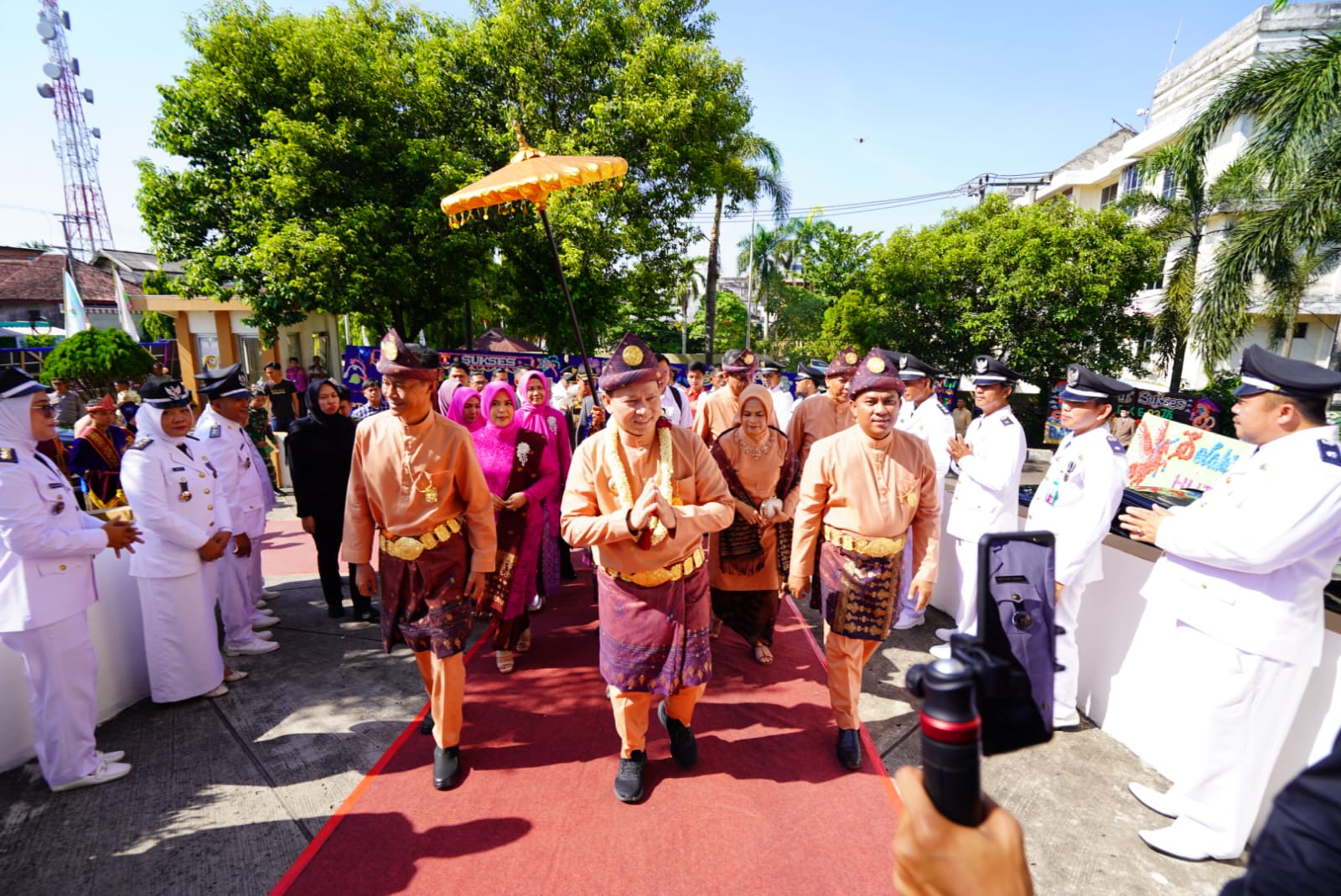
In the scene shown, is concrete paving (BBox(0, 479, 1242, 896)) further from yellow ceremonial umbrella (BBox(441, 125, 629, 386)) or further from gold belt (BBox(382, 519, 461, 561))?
yellow ceremonial umbrella (BBox(441, 125, 629, 386))

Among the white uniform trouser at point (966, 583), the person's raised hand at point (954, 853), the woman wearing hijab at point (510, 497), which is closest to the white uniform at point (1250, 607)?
the white uniform trouser at point (966, 583)

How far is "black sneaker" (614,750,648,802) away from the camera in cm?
309

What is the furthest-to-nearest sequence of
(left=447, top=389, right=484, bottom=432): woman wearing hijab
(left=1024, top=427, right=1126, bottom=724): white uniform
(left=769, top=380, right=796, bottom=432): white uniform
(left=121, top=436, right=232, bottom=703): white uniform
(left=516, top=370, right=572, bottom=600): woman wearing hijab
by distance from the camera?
1. (left=769, top=380, right=796, bottom=432): white uniform
2. (left=447, top=389, right=484, bottom=432): woman wearing hijab
3. (left=516, top=370, right=572, bottom=600): woman wearing hijab
4. (left=121, top=436, right=232, bottom=703): white uniform
5. (left=1024, top=427, right=1126, bottom=724): white uniform

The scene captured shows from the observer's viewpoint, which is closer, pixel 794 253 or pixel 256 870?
pixel 256 870

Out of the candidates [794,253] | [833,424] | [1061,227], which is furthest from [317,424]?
[794,253]

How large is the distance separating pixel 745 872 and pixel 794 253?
31.6 metres

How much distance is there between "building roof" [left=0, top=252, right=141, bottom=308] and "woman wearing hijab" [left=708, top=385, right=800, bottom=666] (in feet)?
109

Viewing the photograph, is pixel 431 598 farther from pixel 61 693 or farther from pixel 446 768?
pixel 61 693

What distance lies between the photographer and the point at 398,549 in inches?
123

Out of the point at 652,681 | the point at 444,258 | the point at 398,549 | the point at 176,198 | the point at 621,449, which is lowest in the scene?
the point at 652,681

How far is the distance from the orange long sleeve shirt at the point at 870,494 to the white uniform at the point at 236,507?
4.11 meters

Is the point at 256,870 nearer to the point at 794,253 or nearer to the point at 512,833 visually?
the point at 512,833

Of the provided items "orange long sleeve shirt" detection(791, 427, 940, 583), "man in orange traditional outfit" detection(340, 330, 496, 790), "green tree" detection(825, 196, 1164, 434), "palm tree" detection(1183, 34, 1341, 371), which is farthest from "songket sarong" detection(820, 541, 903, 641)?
"green tree" detection(825, 196, 1164, 434)

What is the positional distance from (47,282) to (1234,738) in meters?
43.7
